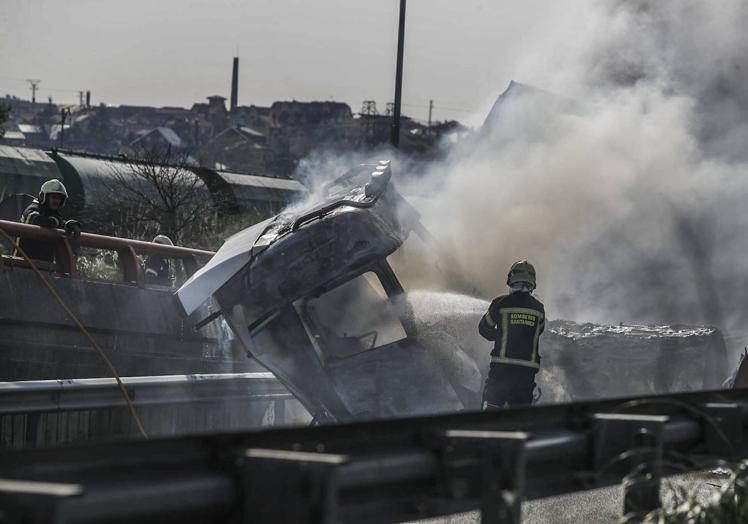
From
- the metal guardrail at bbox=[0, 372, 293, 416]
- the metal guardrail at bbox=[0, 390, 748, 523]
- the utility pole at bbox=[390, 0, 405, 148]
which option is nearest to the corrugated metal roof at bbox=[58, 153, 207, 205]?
the utility pole at bbox=[390, 0, 405, 148]

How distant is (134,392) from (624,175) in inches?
482

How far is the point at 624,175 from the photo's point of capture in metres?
19.3

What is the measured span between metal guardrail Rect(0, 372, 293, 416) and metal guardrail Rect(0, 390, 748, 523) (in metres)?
4.55

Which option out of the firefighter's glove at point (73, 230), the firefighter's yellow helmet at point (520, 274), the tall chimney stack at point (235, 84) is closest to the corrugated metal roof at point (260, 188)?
the firefighter's glove at point (73, 230)

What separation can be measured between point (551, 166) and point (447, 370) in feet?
37.2

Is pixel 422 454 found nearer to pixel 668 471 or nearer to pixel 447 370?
pixel 668 471

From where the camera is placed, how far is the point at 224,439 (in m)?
3.28

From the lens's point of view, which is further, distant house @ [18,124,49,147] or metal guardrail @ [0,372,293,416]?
distant house @ [18,124,49,147]

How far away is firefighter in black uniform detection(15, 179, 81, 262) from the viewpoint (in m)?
10.8

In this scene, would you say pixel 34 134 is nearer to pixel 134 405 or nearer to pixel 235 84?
pixel 235 84

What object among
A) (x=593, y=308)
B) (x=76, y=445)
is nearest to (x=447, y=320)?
(x=76, y=445)

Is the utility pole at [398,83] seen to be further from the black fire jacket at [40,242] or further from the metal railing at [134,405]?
the metal railing at [134,405]

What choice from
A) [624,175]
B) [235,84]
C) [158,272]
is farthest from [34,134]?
[158,272]

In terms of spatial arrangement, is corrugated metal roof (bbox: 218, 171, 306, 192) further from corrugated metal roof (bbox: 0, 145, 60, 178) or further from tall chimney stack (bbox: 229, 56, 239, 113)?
tall chimney stack (bbox: 229, 56, 239, 113)
